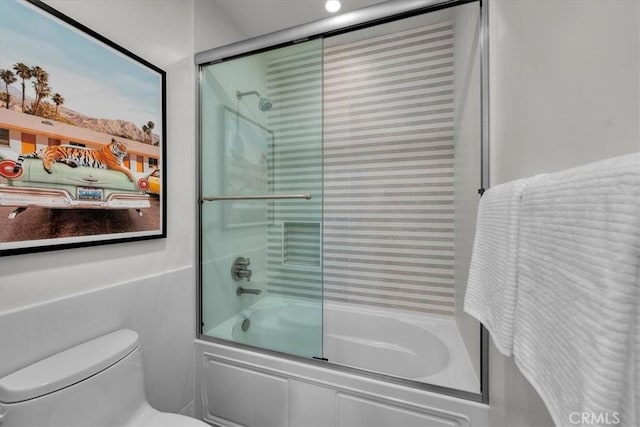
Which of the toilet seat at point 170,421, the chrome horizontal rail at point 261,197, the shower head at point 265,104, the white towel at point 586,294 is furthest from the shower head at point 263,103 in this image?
the toilet seat at point 170,421

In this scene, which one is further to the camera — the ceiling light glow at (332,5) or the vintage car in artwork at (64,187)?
the ceiling light glow at (332,5)

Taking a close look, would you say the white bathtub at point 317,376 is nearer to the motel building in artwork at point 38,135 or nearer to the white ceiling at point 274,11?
the motel building in artwork at point 38,135

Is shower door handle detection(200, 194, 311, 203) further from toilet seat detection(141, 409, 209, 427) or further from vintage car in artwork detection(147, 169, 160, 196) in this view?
toilet seat detection(141, 409, 209, 427)

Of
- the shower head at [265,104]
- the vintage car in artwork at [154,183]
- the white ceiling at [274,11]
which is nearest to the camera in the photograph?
the vintage car in artwork at [154,183]

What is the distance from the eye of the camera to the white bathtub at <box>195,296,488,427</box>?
117cm

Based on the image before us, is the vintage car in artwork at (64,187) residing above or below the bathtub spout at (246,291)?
above

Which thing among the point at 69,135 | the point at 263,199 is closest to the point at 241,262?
the point at 263,199

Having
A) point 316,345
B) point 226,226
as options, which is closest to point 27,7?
point 226,226

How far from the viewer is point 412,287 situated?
1.86 meters

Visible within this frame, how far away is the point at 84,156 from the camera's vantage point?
3.32ft

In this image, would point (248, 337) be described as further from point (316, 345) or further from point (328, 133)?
point (328, 133)

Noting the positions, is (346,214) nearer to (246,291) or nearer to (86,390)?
(246,291)

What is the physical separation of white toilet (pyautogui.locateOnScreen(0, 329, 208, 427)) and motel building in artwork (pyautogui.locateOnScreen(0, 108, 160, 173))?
0.69 m

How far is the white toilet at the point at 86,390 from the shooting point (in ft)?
2.58
